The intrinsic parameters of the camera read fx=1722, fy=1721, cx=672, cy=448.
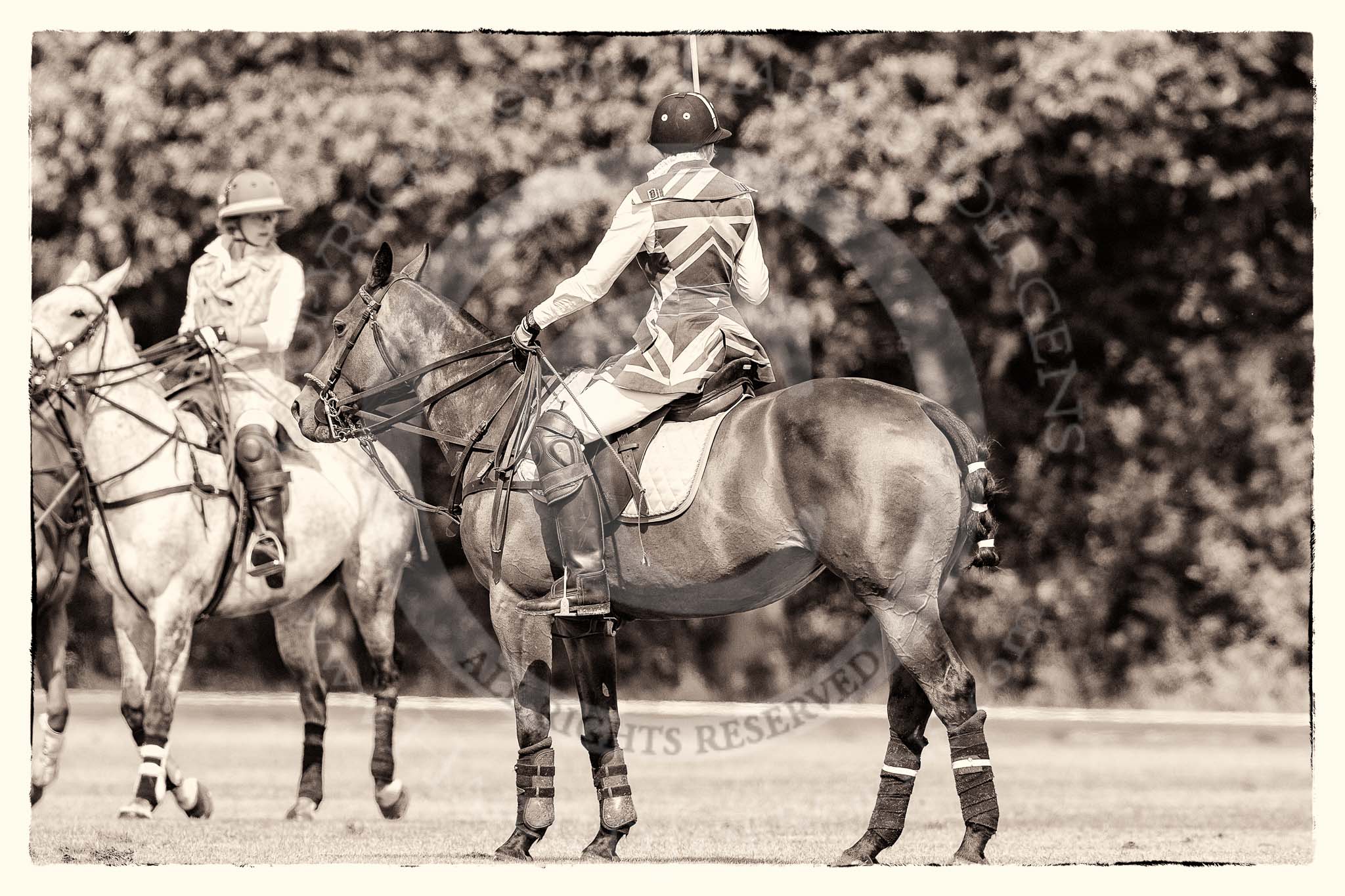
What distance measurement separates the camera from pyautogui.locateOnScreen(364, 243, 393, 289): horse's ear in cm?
957

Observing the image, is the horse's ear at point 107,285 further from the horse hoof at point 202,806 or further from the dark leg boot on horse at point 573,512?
the dark leg boot on horse at point 573,512

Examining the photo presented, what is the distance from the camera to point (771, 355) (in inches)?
679

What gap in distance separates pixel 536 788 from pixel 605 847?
1.57 ft

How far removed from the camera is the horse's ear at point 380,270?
377 inches

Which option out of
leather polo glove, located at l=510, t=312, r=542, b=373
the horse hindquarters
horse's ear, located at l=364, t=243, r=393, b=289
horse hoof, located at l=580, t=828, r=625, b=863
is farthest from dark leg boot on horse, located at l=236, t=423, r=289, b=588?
the horse hindquarters

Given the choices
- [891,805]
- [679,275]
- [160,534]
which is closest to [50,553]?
[160,534]

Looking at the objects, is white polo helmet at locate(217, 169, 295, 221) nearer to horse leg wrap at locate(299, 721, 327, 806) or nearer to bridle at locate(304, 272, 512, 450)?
bridle at locate(304, 272, 512, 450)

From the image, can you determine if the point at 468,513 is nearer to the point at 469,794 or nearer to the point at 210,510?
the point at 210,510

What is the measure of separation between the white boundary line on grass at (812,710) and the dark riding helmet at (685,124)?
28.6ft

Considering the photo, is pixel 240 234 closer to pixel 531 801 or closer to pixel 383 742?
pixel 383 742

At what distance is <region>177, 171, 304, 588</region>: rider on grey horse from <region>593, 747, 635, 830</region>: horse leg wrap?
364 centimetres

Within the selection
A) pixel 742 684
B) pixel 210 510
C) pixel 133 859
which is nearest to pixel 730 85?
pixel 742 684

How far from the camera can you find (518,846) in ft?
29.7

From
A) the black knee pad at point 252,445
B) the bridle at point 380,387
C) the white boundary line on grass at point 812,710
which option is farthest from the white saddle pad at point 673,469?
the white boundary line on grass at point 812,710
